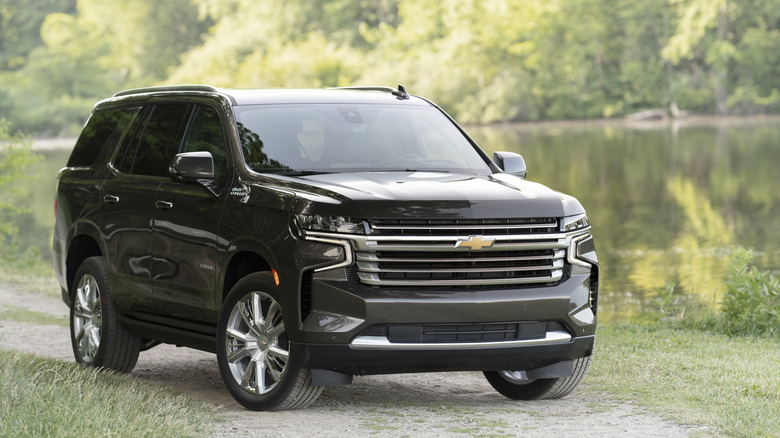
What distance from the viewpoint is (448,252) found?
7008 millimetres

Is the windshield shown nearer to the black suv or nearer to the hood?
the black suv

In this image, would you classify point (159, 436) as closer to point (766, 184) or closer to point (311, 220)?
point (311, 220)

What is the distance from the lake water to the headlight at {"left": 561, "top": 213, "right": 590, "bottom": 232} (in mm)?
7435

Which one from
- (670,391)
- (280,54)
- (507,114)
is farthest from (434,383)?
(280,54)

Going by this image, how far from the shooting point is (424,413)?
7637 millimetres

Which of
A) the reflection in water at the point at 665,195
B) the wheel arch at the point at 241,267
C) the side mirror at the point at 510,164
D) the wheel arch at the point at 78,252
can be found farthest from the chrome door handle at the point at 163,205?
the reflection in water at the point at 665,195

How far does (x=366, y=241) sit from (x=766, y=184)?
35.1m

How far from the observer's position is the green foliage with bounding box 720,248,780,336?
1176 centimetres

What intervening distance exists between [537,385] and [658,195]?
3079 centimetres

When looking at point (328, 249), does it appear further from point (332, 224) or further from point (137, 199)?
point (137, 199)

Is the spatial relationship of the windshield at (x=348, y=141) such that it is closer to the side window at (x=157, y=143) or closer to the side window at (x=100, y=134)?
the side window at (x=157, y=143)

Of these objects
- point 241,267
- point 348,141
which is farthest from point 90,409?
point 348,141

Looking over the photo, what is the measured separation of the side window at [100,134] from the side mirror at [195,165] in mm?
1690

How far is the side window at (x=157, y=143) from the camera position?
877 cm
